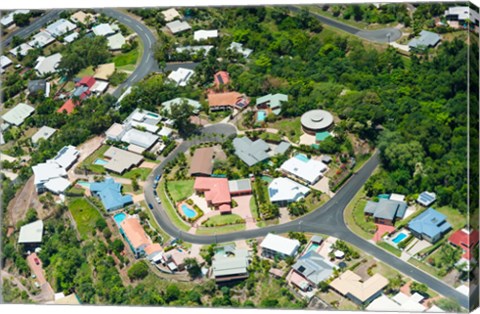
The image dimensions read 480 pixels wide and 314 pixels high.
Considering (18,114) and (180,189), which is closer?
(180,189)

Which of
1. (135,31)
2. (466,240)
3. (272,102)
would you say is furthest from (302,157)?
(135,31)

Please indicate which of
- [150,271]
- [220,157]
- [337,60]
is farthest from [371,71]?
[150,271]

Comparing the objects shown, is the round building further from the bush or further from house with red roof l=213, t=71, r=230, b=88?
the bush

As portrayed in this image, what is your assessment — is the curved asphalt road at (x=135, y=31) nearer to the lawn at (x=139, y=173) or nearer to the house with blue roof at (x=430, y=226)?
the lawn at (x=139, y=173)

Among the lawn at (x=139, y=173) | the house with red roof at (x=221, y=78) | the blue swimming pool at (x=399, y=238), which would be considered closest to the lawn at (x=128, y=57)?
the house with red roof at (x=221, y=78)

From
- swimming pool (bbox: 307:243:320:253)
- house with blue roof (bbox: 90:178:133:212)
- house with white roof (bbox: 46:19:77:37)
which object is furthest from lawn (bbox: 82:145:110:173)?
swimming pool (bbox: 307:243:320:253)

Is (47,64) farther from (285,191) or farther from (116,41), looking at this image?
(285,191)

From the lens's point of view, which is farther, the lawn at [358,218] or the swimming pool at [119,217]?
the swimming pool at [119,217]
